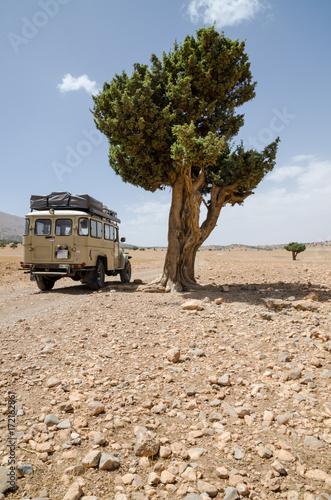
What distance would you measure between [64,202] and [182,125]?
5.56 metres

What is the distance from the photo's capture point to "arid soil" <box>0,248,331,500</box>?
2.76m

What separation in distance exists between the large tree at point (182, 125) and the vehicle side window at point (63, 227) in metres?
2.92

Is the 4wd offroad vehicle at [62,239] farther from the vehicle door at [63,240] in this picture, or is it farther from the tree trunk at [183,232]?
the tree trunk at [183,232]

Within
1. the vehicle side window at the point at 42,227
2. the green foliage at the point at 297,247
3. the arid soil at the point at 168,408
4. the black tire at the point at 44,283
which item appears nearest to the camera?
the arid soil at the point at 168,408

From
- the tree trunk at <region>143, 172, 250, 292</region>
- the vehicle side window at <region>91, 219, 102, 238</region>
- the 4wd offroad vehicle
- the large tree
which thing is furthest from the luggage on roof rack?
the tree trunk at <region>143, 172, 250, 292</region>

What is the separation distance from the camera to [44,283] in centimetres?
1352

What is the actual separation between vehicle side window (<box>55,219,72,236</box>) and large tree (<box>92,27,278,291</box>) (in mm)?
2918

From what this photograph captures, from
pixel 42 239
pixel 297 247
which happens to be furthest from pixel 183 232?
pixel 297 247

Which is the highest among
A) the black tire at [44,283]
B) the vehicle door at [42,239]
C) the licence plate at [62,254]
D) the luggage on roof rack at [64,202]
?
the luggage on roof rack at [64,202]

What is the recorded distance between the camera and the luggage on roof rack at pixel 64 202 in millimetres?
12953

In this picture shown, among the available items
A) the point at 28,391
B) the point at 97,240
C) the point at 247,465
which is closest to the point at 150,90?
the point at 97,240

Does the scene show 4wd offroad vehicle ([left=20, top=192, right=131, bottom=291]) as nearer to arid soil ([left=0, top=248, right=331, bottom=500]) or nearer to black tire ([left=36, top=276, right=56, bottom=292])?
black tire ([left=36, top=276, right=56, bottom=292])

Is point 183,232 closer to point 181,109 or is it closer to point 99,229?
point 99,229

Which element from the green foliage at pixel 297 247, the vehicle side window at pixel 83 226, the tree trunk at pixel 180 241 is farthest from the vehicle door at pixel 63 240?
the green foliage at pixel 297 247
